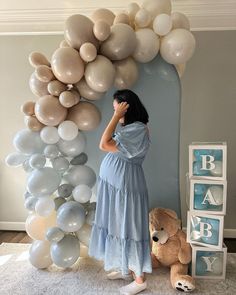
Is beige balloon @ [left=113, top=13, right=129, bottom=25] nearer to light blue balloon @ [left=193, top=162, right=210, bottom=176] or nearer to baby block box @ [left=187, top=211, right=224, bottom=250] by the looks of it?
light blue balloon @ [left=193, top=162, right=210, bottom=176]

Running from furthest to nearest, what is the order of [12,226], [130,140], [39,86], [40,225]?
[12,226] < [40,225] < [39,86] < [130,140]

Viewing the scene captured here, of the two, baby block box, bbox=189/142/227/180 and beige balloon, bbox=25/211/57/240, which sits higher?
baby block box, bbox=189/142/227/180

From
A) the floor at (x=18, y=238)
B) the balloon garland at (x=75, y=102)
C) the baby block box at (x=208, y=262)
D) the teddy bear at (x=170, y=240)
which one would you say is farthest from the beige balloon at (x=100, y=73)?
the floor at (x=18, y=238)

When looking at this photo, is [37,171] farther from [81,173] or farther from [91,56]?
[91,56]

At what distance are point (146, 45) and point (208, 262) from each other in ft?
4.64

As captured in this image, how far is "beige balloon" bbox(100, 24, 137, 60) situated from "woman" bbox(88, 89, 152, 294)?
0.24 metres

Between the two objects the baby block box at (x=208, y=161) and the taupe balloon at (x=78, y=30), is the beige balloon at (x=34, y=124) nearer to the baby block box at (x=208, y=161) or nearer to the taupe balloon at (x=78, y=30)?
the taupe balloon at (x=78, y=30)

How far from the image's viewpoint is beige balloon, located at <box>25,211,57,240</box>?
201 centimetres

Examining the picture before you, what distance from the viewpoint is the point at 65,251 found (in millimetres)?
1920

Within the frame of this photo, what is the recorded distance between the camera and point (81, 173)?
1.94 m

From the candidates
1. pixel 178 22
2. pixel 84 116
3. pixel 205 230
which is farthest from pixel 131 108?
pixel 205 230

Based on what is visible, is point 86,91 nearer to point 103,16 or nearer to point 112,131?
point 112,131

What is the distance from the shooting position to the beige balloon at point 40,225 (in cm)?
201


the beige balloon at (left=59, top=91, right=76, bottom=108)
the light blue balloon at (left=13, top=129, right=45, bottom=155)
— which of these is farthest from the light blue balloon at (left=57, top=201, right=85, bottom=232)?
the beige balloon at (left=59, top=91, right=76, bottom=108)
